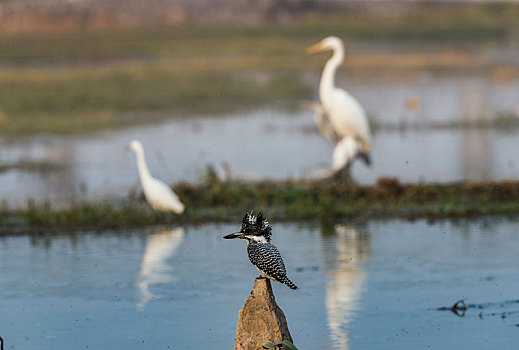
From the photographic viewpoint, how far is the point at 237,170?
1786 cm

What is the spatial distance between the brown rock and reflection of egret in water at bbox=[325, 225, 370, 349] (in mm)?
1456

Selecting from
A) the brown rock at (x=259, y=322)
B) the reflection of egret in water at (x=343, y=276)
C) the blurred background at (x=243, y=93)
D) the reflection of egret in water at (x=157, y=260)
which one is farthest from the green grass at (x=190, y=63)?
the brown rock at (x=259, y=322)

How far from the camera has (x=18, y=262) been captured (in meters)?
12.9

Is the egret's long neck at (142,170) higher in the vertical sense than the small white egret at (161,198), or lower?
higher

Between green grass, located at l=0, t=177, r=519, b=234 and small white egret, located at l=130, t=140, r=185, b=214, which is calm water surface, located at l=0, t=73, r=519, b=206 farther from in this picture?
small white egret, located at l=130, t=140, r=185, b=214

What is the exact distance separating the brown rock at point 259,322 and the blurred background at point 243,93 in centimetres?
986

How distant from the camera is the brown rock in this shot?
765 centimetres

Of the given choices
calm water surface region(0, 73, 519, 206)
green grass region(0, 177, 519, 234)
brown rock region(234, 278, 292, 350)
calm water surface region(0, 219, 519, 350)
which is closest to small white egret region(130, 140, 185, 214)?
green grass region(0, 177, 519, 234)

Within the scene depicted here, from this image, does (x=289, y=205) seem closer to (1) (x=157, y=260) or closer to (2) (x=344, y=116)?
(1) (x=157, y=260)

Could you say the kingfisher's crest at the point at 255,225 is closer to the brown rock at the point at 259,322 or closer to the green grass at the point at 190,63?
the brown rock at the point at 259,322

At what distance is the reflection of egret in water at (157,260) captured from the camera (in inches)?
448

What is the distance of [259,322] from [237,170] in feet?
33.6

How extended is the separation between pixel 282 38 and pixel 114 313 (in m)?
48.1

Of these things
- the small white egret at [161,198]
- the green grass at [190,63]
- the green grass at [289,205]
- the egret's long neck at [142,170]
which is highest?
the green grass at [190,63]
